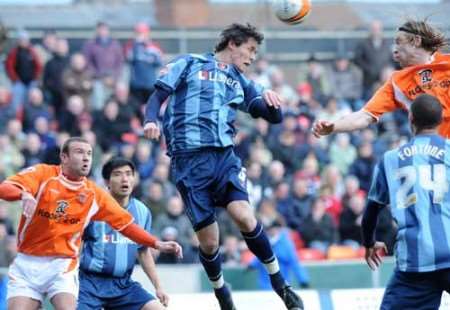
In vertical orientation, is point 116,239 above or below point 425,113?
below

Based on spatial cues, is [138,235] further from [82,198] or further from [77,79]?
[77,79]

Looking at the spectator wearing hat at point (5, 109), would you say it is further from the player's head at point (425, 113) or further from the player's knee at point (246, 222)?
the player's head at point (425, 113)

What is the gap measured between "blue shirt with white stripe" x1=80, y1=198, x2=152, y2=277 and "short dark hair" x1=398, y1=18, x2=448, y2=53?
10.0ft

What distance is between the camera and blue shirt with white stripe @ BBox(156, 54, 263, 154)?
448 inches

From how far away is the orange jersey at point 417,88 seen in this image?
36.2ft

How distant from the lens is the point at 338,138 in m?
20.6

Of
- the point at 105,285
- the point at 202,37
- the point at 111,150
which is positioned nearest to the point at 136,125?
the point at 111,150

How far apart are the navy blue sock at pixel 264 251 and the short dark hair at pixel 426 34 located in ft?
6.51

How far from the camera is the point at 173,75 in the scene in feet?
37.3

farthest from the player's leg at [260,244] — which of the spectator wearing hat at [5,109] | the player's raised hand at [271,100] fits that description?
the spectator wearing hat at [5,109]

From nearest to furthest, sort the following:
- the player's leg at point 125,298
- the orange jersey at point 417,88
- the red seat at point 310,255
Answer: the orange jersey at point 417,88 → the player's leg at point 125,298 → the red seat at point 310,255

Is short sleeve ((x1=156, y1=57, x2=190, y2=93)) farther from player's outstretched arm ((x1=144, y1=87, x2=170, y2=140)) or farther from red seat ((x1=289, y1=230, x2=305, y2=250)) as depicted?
red seat ((x1=289, y1=230, x2=305, y2=250))

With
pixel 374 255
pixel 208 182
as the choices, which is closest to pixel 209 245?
pixel 208 182

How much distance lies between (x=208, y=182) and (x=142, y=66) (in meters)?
9.48
